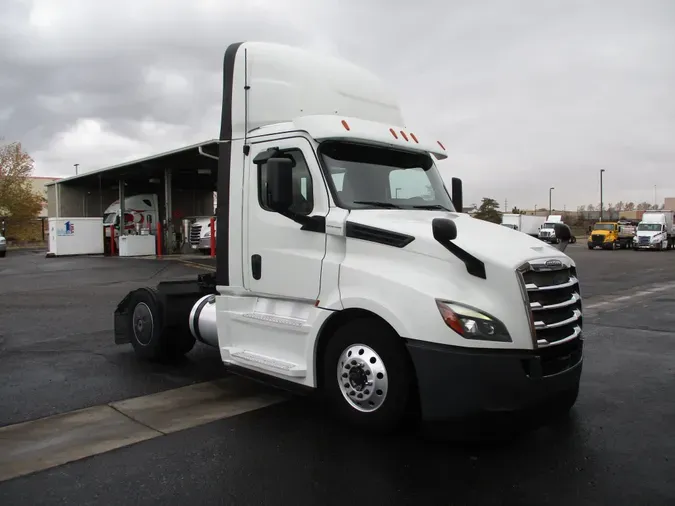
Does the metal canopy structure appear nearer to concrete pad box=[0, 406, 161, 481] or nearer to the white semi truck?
the white semi truck

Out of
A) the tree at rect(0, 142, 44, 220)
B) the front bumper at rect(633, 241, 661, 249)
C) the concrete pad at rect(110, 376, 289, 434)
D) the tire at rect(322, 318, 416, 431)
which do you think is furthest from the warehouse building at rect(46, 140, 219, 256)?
the front bumper at rect(633, 241, 661, 249)

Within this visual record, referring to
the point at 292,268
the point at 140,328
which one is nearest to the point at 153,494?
the point at 292,268

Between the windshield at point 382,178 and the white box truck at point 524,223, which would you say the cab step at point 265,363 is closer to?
the windshield at point 382,178

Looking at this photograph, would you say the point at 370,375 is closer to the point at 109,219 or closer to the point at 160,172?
the point at 160,172

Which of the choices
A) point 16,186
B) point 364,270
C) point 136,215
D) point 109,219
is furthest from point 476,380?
point 16,186

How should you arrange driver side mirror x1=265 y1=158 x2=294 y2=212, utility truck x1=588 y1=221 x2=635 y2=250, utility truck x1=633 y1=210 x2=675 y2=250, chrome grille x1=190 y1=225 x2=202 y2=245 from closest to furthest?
driver side mirror x1=265 y1=158 x2=294 y2=212 < chrome grille x1=190 y1=225 x2=202 y2=245 < utility truck x1=633 y1=210 x2=675 y2=250 < utility truck x1=588 y1=221 x2=635 y2=250

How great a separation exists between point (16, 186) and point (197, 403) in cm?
5261

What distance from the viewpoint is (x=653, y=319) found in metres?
10.4

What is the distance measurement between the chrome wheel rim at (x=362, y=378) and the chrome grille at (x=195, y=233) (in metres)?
25.5

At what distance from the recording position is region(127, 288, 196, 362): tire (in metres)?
6.86

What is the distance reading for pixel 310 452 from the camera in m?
4.26

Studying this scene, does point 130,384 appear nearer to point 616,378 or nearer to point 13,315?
point 616,378

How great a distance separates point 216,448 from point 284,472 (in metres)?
0.73

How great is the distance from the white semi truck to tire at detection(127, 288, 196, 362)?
76 centimetres
